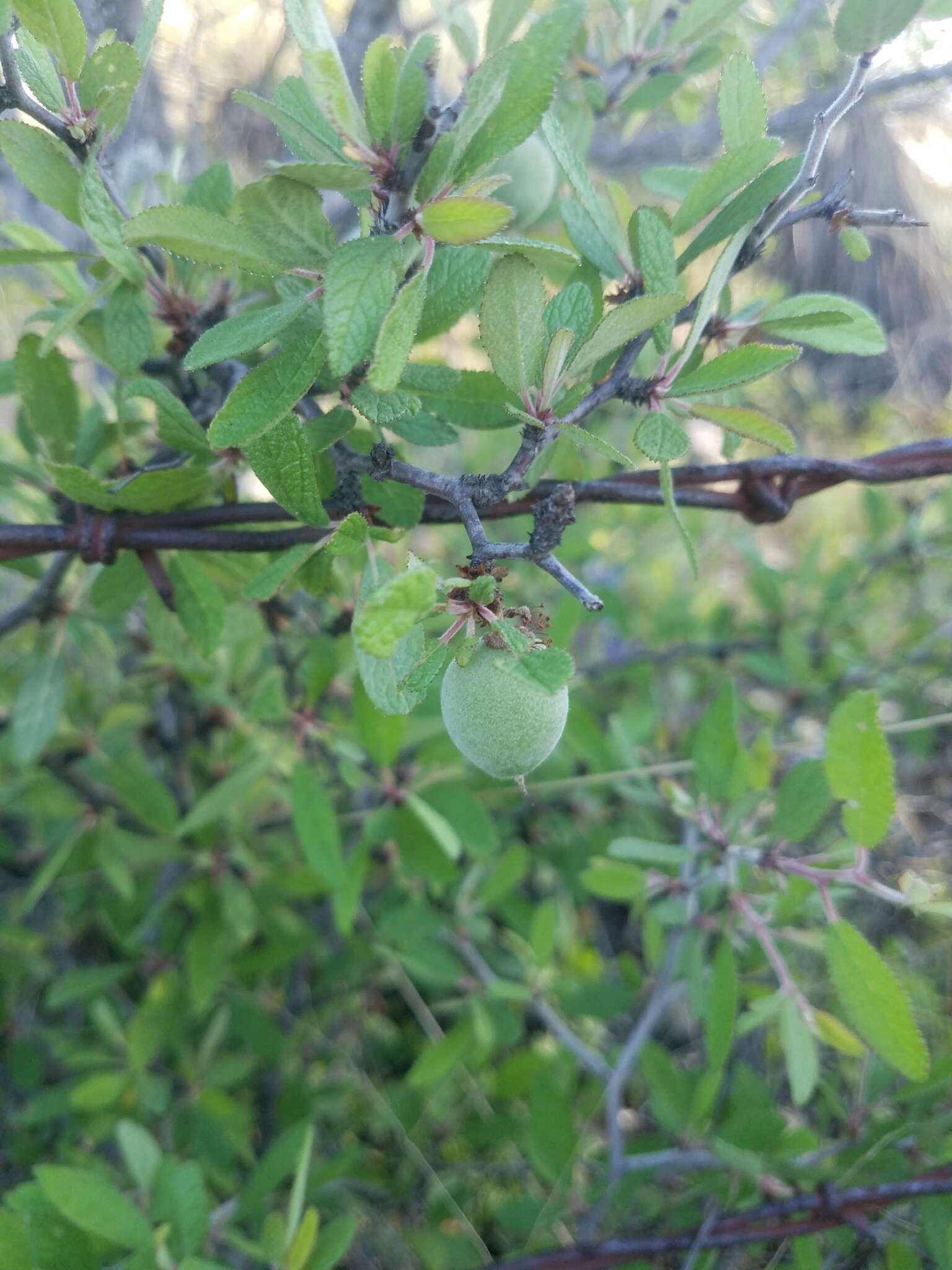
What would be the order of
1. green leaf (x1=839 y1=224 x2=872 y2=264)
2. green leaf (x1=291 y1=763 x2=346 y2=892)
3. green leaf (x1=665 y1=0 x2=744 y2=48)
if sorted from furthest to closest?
1. green leaf (x1=291 y1=763 x2=346 y2=892)
2. green leaf (x1=665 y1=0 x2=744 y2=48)
3. green leaf (x1=839 y1=224 x2=872 y2=264)

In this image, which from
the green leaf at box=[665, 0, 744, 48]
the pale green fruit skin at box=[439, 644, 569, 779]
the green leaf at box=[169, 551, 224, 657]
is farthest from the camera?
the green leaf at box=[665, 0, 744, 48]

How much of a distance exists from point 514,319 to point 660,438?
0.13 m

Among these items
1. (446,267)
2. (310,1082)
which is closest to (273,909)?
(310,1082)

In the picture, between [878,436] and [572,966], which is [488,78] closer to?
[572,966]

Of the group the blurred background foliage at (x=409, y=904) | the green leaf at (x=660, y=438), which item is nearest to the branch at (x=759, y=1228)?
the blurred background foliage at (x=409, y=904)

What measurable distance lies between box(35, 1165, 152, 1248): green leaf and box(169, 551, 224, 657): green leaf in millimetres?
500

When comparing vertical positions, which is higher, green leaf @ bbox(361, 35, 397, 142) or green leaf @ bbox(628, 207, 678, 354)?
green leaf @ bbox(361, 35, 397, 142)

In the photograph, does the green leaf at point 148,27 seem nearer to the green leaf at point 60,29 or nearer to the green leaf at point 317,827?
the green leaf at point 60,29

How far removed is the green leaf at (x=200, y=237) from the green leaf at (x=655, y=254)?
0.80 feet

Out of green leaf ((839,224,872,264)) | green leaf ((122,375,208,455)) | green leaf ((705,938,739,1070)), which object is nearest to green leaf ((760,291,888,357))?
green leaf ((839,224,872,264))

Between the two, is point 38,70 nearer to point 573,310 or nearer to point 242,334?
point 242,334

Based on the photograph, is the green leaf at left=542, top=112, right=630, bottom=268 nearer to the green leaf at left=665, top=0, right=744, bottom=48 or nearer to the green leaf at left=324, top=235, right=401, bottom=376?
the green leaf at left=324, top=235, right=401, bottom=376

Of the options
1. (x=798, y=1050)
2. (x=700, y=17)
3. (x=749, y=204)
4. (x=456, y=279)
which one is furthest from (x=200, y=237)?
(x=798, y=1050)

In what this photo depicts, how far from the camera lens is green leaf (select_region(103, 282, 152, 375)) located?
725 mm
